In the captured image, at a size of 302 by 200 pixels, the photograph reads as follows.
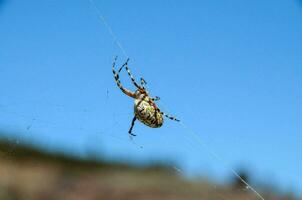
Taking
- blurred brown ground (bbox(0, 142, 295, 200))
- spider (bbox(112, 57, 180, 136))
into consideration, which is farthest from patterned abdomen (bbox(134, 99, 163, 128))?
blurred brown ground (bbox(0, 142, 295, 200))

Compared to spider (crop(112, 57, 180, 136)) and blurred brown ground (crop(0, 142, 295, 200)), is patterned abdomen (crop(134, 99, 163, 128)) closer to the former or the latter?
spider (crop(112, 57, 180, 136))

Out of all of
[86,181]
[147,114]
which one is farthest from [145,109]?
[86,181]

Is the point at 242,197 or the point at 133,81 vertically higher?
the point at 242,197

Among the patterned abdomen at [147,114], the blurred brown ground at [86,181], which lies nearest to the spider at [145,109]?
the patterned abdomen at [147,114]

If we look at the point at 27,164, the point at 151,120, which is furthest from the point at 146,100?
the point at 27,164

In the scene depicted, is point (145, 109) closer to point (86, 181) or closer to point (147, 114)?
point (147, 114)

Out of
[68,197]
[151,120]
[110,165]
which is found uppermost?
[110,165]

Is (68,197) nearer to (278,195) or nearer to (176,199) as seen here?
(176,199)
